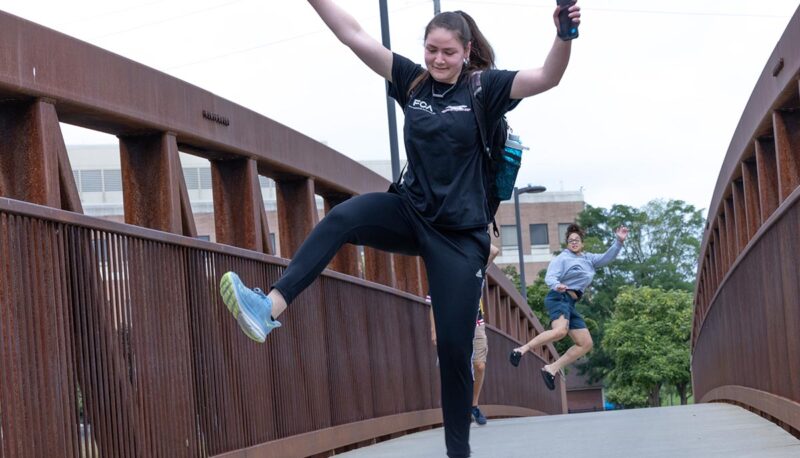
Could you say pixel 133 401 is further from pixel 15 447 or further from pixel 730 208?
Answer: pixel 730 208

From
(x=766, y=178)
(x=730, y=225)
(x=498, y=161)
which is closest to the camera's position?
(x=498, y=161)

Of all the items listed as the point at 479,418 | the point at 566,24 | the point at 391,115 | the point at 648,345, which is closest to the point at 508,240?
the point at 648,345

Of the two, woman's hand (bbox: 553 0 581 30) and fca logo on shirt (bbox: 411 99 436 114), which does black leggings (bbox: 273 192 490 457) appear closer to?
fca logo on shirt (bbox: 411 99 436 114)

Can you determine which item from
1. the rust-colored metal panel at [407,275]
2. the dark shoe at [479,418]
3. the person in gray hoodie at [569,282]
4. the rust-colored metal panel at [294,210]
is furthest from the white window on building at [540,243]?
the rust-colored metal panel at [294,210]

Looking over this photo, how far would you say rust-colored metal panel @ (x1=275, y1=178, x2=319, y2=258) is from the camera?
35.0 feet

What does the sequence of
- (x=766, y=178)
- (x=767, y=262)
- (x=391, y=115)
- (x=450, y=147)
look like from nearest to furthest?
(x=450, y=147), (x=767, y=262), (x=766, y=178), (x=391, y=115)

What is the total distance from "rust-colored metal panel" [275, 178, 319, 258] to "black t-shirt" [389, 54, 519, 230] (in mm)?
5419

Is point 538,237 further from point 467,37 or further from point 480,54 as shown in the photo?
point 467,37

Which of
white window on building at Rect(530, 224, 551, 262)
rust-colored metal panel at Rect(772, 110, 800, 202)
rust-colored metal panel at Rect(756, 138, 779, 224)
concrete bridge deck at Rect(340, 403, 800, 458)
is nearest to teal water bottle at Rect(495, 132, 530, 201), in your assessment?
concrete bridge deck at Rect(340, 403, 800, 458)

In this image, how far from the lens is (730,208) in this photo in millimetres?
16828

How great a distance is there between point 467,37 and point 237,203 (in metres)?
4.21

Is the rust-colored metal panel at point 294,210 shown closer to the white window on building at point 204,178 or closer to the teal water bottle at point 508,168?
the teal water bottle at point 508,168

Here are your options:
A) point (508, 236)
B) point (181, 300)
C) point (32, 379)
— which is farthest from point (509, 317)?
point (508, 236)

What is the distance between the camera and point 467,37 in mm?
5246
